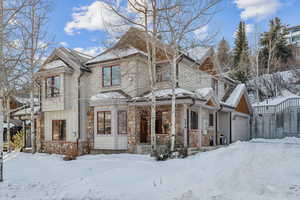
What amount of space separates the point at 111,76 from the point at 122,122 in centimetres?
318

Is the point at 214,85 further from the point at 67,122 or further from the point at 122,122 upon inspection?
the point at 67,122

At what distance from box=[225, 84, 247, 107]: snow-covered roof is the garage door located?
153 centimetres

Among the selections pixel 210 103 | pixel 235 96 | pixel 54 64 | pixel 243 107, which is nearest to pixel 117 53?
pixel 54 64

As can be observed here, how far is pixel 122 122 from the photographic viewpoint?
14922 mm

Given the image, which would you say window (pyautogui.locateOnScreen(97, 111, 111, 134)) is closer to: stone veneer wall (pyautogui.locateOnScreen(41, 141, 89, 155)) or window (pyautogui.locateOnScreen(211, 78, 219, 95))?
stone veneer wall (pyautogui.locateOnScreen(41, 141, 89, 155))

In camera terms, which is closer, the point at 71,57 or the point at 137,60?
the point at 137,60

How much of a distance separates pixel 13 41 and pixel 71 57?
6.35 meters

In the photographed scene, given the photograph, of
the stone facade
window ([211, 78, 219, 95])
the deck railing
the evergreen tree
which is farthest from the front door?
the evergreen tree

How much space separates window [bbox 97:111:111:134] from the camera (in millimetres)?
15130

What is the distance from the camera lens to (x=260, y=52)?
102 feet

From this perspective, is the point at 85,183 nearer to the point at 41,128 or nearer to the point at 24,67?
the point at 24,67

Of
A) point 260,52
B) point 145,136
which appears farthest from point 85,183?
point 260,52

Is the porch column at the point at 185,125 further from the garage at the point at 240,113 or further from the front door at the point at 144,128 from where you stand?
the garage at the point at 240,113

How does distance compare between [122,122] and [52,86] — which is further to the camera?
[52,86]
